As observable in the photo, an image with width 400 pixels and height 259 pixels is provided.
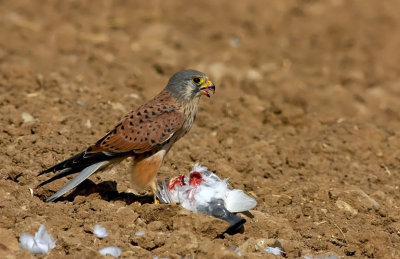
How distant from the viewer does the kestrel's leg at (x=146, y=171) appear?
5.32 m

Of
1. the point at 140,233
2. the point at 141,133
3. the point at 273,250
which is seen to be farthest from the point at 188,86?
the point at 273,250

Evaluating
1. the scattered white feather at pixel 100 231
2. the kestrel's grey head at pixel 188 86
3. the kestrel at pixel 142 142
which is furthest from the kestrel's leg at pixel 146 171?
the scattered white feather at pixel 100 231

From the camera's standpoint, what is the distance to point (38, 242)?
449cm

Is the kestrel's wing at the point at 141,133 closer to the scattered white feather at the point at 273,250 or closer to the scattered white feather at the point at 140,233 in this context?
the scattered white feather at the point at 140,233

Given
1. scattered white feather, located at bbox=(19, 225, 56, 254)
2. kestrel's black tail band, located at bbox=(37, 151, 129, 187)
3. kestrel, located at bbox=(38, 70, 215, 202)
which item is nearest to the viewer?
scattered white feather, located at bbox=(19, 225, 56, 254)

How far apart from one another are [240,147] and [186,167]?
885mm

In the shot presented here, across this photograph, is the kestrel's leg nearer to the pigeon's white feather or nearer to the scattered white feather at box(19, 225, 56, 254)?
the pigeon's white feather

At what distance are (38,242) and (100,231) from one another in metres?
0.46

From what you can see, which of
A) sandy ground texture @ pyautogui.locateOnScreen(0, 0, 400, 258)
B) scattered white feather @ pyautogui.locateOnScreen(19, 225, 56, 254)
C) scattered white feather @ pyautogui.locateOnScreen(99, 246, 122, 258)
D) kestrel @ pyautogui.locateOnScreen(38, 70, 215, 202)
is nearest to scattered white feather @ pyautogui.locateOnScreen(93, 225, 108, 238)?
sandy ground texture @ pyautogui.locateOnScreen(0, 0, 400, 258)

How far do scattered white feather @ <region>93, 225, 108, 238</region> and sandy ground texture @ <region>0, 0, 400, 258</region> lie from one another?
6 cm

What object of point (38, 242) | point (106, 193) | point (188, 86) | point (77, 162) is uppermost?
point (188, 86)

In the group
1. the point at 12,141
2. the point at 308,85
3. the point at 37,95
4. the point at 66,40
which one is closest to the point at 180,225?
the point at 12,141

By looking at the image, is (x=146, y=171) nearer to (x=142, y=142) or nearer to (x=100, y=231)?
(x=142, y=142)

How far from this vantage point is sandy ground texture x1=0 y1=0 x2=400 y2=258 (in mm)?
4910
